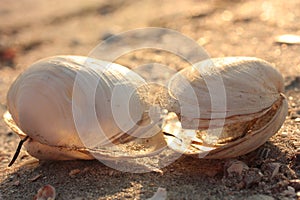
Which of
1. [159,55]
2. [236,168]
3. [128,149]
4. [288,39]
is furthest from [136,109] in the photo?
[288,39]

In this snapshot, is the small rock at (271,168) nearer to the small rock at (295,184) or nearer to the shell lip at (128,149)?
the small rock at (295,184)

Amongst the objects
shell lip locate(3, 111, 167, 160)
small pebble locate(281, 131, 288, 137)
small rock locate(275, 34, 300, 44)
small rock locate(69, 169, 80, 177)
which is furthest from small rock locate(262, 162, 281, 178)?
small rock locate(275, 34, 300, 44)

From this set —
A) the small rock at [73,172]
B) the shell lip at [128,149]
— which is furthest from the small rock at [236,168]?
the small rock at [73,172]

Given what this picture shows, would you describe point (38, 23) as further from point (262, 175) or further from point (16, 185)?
point (262, 175)

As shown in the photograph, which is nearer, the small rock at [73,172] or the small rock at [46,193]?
the small rock at [46,193]

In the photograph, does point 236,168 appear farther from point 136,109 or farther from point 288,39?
point 288,39

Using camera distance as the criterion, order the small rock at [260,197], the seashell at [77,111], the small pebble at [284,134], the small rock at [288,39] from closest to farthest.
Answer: the small rock at [260,197] → the seashell at [77,111] → the small pebble at [284,134] → the small rock at [288,39]

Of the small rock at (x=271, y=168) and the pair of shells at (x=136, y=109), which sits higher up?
the pair of shells at (x=136, y=109)

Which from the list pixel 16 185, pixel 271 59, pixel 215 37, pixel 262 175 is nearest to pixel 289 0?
pixel 215 37
